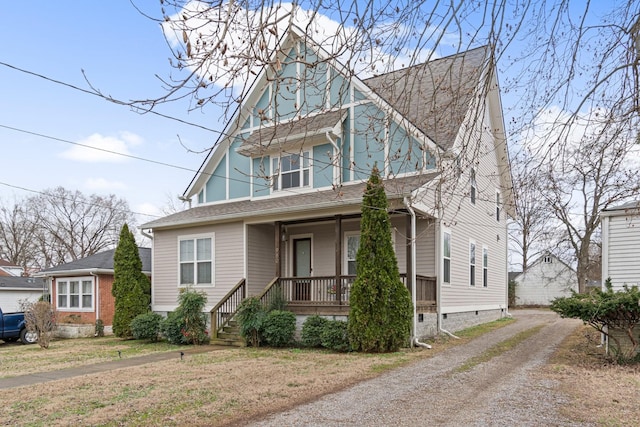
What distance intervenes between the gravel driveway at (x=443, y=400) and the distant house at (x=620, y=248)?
2.67 metres

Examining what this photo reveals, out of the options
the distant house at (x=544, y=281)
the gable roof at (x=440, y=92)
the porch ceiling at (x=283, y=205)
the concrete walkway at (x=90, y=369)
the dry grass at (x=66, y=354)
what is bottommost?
the distant house at (x=544, y=281)

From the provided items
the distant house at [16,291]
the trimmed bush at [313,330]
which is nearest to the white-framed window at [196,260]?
the trimmed bush at [313,330]

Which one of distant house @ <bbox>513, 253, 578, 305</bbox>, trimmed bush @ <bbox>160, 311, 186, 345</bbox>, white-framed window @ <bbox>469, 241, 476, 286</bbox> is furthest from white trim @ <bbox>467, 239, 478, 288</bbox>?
distant house @ <bbox>513, 253, 578, 305</bbox>

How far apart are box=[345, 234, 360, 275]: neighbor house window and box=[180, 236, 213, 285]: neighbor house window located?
4.40m

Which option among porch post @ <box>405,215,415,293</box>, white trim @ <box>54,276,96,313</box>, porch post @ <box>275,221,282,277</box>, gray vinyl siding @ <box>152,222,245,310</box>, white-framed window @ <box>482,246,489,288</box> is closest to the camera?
porch post @ <box>405,215,415,293</box>

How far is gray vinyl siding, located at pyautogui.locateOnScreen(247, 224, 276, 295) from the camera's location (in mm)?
14526

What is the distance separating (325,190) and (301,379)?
283 inches

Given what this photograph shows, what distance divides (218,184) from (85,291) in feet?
22.6

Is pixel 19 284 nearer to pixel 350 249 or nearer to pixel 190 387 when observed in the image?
pixel 350 249

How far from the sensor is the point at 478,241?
17406mm

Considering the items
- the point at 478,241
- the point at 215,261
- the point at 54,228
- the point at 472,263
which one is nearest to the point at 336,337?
the point at 215,261

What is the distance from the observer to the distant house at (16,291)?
69.7ft

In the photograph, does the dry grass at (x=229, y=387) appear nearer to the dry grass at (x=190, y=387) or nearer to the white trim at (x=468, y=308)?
the dry grass at (x=190, y=387)

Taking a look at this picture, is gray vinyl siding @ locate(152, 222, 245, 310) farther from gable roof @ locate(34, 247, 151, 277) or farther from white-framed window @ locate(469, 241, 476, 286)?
white-framed window @ locate(469, 241, 476, 286)
